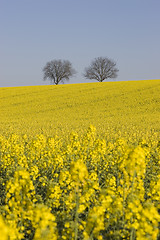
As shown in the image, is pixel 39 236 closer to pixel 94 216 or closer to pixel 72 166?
pixel 94 216

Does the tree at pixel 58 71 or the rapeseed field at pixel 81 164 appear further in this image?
the tree at pixel 58 71

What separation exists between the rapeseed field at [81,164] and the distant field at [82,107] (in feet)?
0.36

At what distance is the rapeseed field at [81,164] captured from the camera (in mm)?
4129

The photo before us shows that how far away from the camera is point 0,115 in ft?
103

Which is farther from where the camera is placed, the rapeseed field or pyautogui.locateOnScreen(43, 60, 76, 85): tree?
pyautogui.locateOnScreen(43, 60, 76, 85): tree

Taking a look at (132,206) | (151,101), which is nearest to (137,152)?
(132,206)

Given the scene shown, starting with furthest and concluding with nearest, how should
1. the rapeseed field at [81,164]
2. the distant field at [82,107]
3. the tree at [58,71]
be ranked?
the tree at [58,71]
the distant field at [82,107]
the rapeseed field at [81,164]

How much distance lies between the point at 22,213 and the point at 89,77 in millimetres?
68489

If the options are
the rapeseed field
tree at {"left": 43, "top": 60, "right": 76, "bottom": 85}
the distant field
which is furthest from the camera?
tree at {"left": 43, "top": 60, "right": 76, "bottom": 85}

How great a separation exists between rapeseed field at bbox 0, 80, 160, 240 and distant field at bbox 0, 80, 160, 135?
0.36ft

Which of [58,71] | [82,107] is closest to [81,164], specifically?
[82,107]

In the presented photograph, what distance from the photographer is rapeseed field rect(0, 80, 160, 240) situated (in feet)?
13.5

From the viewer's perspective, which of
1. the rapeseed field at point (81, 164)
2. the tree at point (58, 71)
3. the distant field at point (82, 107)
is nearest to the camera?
the rapeseed field at point (81, 164)

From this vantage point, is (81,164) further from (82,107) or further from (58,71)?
(58,71)
